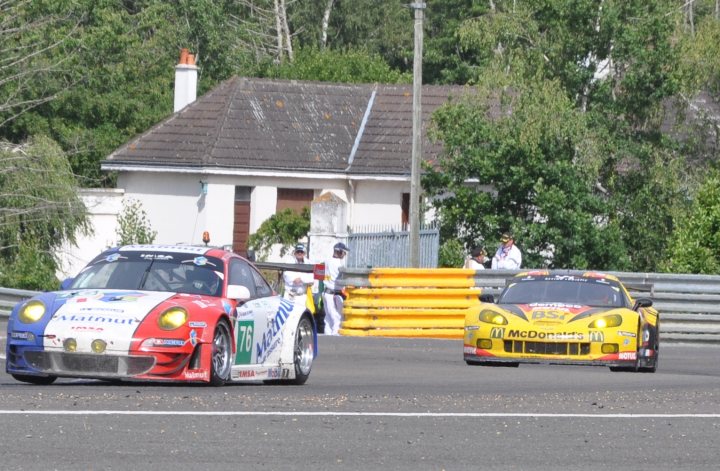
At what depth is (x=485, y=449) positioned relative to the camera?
364 inches

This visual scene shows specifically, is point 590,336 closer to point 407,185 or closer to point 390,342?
point 390,342

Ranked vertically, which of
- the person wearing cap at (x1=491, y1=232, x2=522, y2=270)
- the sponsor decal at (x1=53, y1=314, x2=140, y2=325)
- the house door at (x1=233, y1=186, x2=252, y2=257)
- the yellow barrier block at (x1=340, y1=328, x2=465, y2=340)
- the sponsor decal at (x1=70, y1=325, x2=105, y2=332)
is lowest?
the yellow barrier block at (x1=340, y1=328, x2=465, y2=340)

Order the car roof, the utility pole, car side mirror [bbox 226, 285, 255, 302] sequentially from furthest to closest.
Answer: the utility pole → the car roof → car side mirror [bbox 226, 285, 255, 302]

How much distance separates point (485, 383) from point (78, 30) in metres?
35.4

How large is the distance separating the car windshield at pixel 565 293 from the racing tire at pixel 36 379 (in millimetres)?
7156

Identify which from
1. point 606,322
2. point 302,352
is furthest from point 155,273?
point 606,322

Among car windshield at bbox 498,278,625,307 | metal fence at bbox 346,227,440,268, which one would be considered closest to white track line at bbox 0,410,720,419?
car windshield at bbox 498,278,625,307

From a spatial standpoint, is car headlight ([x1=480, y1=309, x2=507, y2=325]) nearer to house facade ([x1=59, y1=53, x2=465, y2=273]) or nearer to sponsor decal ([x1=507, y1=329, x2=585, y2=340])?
sponsor decal ([x1=507, y1=329, x2=585, y2=340])

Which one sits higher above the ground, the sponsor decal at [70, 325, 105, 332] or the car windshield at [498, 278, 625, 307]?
the car windshield at [498, 278, 625, 307]

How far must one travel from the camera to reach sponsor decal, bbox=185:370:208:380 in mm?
12752

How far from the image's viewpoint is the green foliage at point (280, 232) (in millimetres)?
40875

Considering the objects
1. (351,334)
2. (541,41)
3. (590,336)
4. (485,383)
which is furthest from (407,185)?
(485,383)

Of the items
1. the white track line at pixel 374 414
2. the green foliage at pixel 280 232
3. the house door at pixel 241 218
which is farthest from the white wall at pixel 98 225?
the white track line at pixel 374 414

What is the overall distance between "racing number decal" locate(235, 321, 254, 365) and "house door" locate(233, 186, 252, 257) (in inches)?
1210
